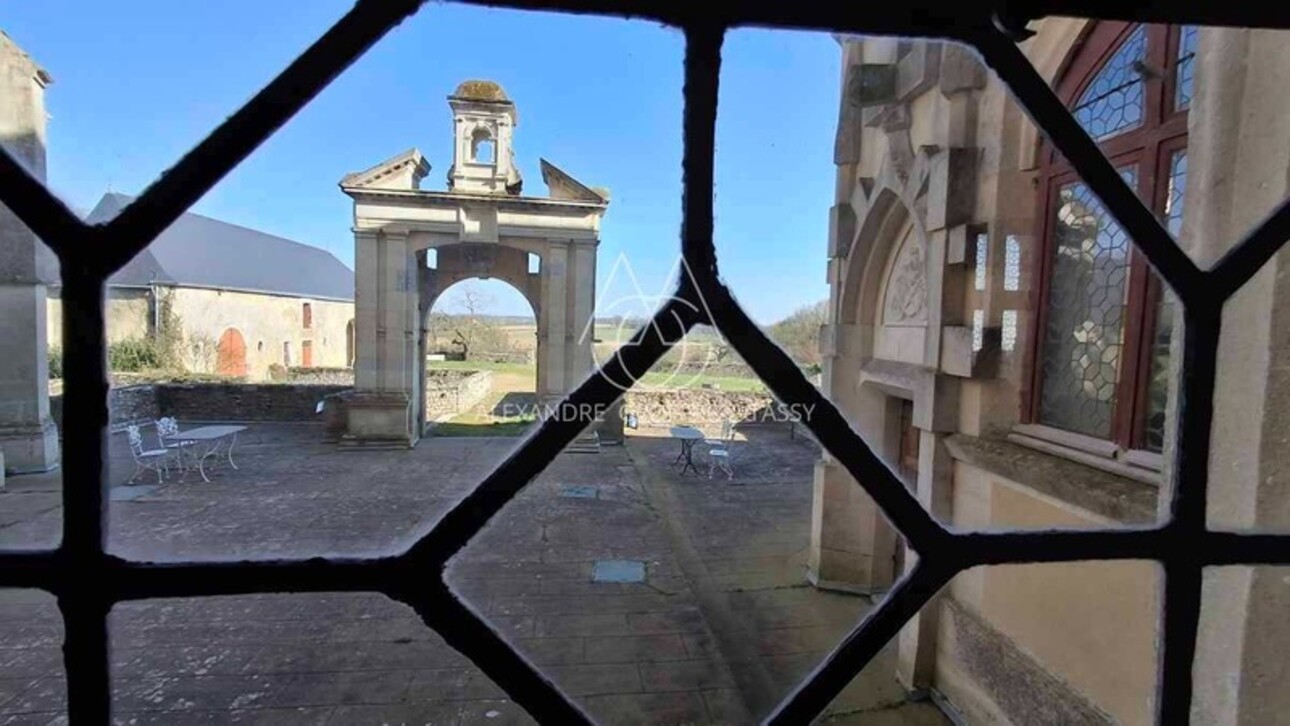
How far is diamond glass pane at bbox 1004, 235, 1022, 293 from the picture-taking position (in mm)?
3848

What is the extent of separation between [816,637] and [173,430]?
447 inches

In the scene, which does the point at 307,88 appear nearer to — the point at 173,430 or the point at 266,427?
the point at 173,430

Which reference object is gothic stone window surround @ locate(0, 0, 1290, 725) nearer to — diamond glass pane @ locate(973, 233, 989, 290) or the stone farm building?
diamond glass pane @ locate(973, 233, 989, 290)

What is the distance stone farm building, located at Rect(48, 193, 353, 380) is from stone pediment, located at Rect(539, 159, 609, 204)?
9.31 m

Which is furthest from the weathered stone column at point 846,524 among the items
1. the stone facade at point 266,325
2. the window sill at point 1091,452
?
the stone facade at point 266,325

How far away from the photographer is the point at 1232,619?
70.2 inches

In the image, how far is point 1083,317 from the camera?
3.43 meters

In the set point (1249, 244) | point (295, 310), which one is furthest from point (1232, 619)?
point (295, 310)

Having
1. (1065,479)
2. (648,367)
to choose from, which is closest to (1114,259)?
(1065,479)

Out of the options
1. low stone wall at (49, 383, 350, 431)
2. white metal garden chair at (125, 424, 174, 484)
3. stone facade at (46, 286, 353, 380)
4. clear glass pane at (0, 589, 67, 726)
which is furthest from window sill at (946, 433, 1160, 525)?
low stone wall at (49, 383, 350, 431)

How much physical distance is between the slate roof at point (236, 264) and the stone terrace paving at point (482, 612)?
36.5ft

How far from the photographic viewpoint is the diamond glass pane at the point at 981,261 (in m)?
4.02

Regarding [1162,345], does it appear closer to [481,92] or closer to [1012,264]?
[1012,264]

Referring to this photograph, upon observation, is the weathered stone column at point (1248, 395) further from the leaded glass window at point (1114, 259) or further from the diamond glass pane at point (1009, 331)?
the diamond glass pane at point (1009, 331)
